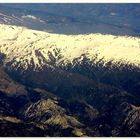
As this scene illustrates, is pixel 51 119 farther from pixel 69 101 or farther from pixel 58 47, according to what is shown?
pixel 58 47

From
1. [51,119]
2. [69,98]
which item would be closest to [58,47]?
[51,119]

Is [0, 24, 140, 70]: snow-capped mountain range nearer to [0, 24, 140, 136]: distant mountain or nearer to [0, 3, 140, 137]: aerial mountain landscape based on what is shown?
[0, 3, 140, 137]: aerial mountain landscape

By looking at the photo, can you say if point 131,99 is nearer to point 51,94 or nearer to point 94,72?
point 51,94

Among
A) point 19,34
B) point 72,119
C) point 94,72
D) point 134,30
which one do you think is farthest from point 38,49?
point 72,119

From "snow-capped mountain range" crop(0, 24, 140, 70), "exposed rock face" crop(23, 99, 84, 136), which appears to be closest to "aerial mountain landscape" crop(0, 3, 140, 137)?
"exposed rock face" crop(23, 99, 84, 136)

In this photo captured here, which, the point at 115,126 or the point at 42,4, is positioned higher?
the point at 42,4

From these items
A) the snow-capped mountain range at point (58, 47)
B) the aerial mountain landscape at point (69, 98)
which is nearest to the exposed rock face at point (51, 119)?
the aerial mountain landscape at point (69, 98)

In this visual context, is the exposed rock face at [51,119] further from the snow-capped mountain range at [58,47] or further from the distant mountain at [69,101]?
the snow-capped mountain range at [58,47]

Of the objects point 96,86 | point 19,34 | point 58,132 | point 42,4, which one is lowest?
point 58,132
